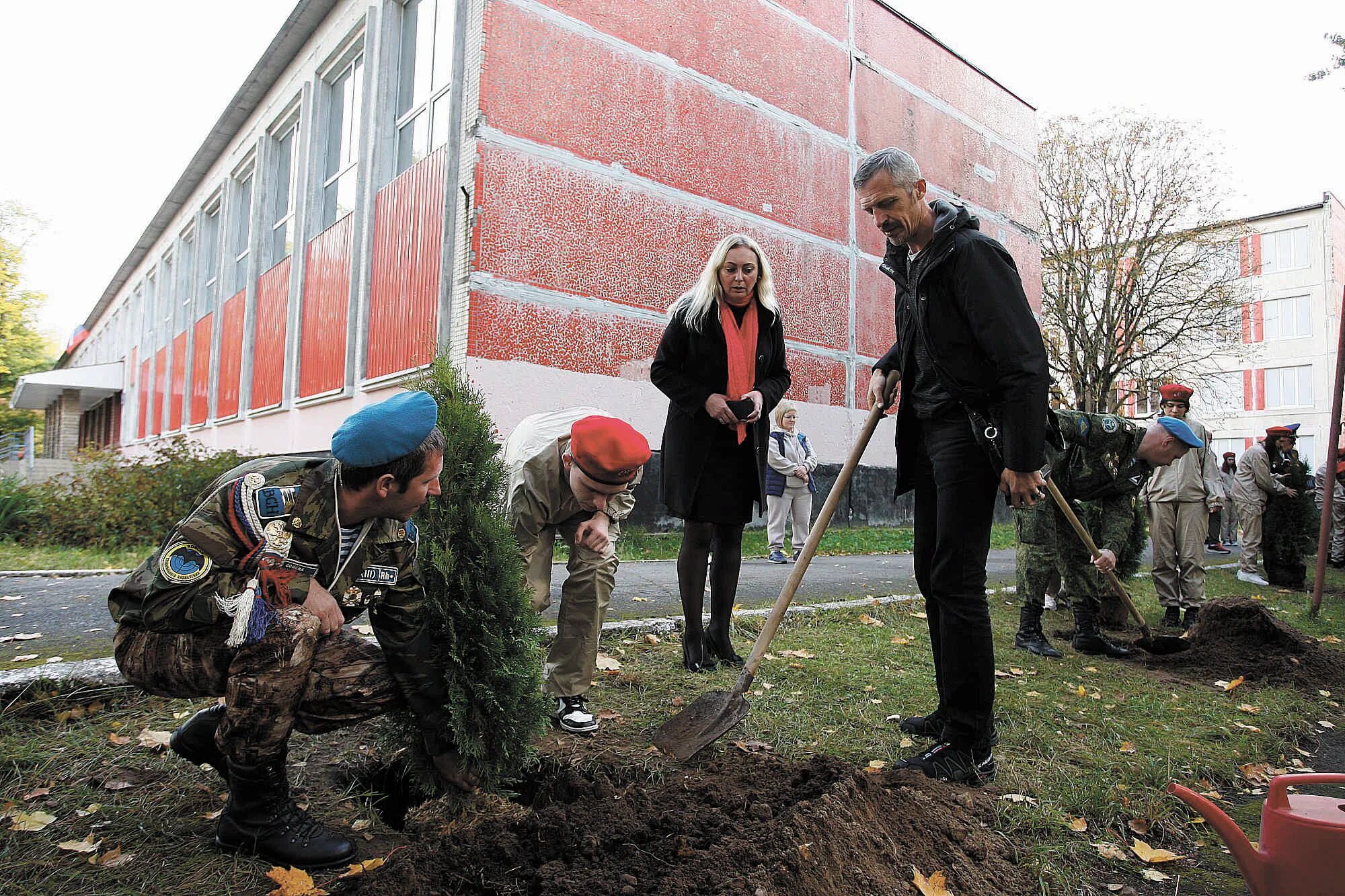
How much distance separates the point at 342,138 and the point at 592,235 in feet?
21.6

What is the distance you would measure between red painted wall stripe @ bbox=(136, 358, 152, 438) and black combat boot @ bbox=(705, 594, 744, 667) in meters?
29.3

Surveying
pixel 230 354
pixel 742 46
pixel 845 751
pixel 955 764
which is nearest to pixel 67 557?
pixel 845 751

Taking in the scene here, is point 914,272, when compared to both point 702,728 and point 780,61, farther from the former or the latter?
point 780,61

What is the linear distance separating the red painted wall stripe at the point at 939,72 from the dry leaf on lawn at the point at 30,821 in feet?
55.0

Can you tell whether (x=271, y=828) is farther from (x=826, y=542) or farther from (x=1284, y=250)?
(x=1284, y=250)

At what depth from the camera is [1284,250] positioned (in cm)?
4319

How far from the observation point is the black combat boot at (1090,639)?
210 inches

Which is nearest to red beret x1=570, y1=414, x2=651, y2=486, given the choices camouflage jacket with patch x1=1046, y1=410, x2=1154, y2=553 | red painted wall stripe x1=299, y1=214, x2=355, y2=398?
camouflage jacket with patch x1=1046, y1=410, x2=1154, y2=553

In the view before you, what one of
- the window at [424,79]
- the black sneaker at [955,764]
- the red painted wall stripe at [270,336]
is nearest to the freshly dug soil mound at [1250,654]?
the black sneaker at [955,764]

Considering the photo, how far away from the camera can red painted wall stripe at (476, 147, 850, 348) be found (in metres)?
10.0

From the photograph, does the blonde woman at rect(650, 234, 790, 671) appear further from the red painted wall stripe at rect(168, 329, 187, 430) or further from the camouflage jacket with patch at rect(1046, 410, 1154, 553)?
the red painted wall stripe at rect(168, 329, 187, 430)

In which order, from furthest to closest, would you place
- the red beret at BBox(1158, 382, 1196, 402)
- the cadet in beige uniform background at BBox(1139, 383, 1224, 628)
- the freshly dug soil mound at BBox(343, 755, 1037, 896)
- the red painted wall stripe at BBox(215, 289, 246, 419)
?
the red painted wall stripe at BBox(215, 289, 246, 419), the red beret at BBox(1158, 382, 1196, 402), the cadet in beige uniform background at BBox(1139, 383, 1224, 628), the freshly dug soil mound at BBox(343, 755, 1037, 896)

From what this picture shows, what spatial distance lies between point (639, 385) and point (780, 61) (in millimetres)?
6665

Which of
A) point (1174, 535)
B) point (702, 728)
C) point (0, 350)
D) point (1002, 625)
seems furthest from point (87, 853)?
point (0, 350)
